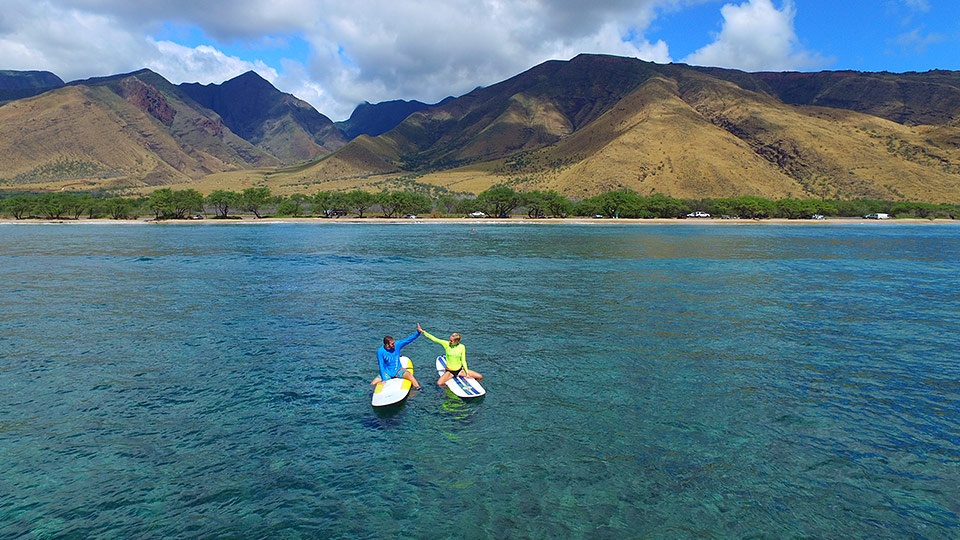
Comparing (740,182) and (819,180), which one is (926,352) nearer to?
(740,182)

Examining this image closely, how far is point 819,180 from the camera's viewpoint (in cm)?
17062

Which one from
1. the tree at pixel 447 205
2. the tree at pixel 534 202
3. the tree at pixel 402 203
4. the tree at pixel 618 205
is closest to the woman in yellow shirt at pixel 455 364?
the tree at pixel 534 202

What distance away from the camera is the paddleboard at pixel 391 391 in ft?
51.9

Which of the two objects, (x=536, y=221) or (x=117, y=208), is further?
(x=117, y=208)

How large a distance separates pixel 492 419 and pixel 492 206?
449ft

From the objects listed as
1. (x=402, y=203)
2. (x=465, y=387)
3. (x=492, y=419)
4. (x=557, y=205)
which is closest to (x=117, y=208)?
(x=402, y=203)

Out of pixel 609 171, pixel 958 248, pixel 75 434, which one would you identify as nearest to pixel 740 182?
pixel 609 171

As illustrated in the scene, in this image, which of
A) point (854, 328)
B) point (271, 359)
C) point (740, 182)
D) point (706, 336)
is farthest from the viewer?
point (740, 182)

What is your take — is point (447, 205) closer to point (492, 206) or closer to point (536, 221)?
point (492, 206)

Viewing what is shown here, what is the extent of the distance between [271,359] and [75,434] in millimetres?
7421

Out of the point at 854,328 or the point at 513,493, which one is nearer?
the point at 513,493

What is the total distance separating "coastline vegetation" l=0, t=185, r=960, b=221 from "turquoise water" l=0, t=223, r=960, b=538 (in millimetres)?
110441

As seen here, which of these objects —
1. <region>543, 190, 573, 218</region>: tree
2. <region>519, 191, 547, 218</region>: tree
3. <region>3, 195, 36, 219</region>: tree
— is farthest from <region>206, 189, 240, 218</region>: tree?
<region>543, 190, 573, 218</region>: tree

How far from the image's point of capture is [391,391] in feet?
53.4
